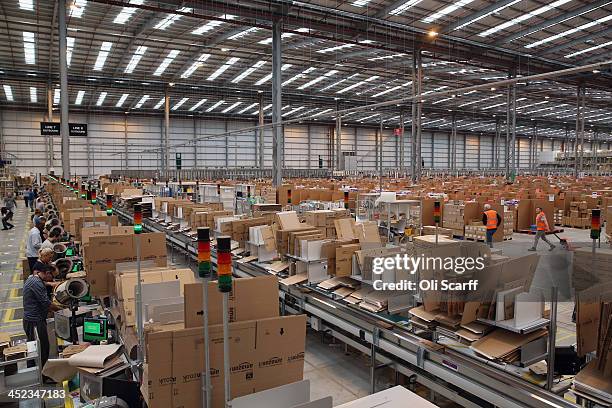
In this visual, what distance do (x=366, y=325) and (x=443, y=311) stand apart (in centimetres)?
82

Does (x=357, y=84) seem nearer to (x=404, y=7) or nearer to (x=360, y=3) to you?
(x=404, y=7)

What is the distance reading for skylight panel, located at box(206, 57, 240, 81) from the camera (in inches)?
946

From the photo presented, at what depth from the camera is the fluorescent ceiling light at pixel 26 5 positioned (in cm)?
1605

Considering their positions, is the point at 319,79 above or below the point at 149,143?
above

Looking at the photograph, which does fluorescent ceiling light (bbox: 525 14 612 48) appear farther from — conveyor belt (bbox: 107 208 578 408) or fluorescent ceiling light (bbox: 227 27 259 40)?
conveyor belt (bbox: 107 208 578 408)

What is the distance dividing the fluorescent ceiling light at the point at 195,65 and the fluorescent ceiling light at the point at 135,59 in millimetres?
2838

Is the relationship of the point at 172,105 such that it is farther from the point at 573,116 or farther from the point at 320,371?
the point at 573,116

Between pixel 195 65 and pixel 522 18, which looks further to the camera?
pixel 195 65

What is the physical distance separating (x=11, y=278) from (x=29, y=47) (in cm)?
1626

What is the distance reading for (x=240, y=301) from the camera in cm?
325

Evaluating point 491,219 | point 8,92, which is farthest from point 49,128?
point 491,219

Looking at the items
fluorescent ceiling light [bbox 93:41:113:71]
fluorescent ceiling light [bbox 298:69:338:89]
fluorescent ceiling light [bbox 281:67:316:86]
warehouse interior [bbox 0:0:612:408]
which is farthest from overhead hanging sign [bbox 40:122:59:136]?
fluorescent ceiling light [bbox 298:69:338:89]

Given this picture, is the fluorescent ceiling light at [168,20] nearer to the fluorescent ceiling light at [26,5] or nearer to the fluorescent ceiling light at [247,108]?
the fluorescent ceiling light at [26,5]

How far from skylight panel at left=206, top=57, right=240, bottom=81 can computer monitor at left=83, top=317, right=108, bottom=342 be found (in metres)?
21.2
